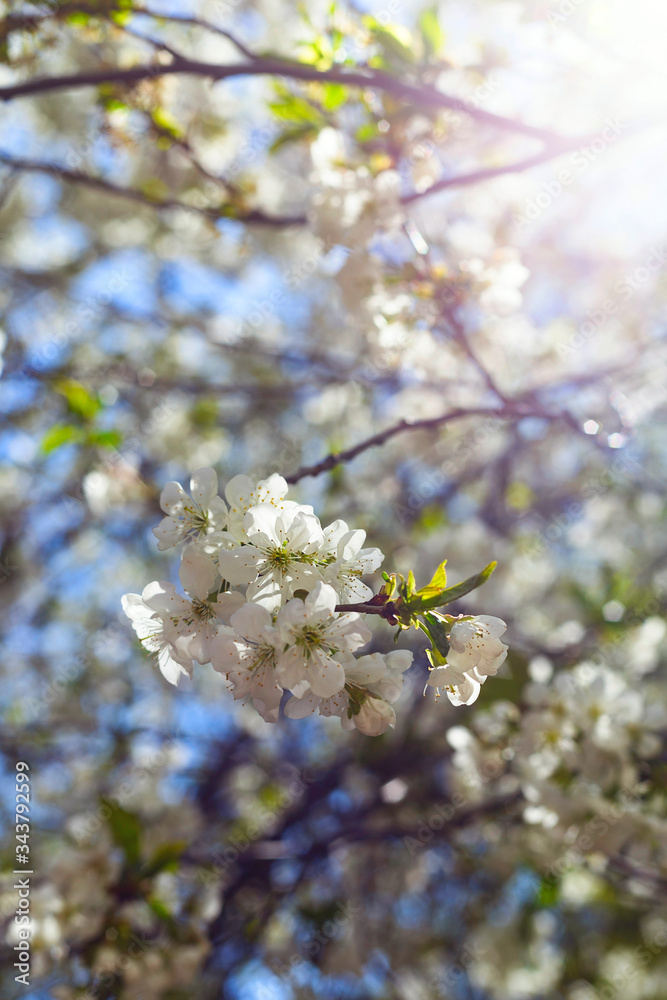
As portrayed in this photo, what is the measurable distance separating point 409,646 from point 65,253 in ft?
13.6

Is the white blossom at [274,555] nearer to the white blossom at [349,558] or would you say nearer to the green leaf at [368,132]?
the white blossom at [349,558]

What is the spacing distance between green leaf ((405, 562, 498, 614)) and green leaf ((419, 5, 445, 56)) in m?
1.80

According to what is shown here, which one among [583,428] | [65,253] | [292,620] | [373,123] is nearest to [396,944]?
[583,428]

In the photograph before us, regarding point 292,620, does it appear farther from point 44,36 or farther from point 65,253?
point 65,253

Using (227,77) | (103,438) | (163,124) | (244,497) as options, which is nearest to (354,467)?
(103,438)

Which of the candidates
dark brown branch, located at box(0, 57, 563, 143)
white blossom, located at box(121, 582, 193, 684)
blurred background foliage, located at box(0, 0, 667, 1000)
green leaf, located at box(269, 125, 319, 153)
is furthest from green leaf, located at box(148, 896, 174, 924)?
green leaf, located at box(269, 125, 319, 153)

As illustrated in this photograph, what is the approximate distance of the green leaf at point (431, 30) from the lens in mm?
1889

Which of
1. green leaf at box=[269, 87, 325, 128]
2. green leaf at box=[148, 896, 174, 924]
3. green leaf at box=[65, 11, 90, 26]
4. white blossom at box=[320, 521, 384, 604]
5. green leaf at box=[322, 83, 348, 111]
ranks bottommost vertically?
green leaf at box=[148, 896, 174, 924]

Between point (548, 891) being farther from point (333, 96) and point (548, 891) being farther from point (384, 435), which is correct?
point (333, 96)

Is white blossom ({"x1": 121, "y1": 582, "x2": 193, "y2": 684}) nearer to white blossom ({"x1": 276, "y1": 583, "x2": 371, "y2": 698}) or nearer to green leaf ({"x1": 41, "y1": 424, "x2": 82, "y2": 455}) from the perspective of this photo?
white blossom ({"x1": 276, "y1": 583, "x2": 371, "y2": 698})

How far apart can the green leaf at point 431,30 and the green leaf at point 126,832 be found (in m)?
2.40

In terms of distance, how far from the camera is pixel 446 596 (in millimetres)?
820

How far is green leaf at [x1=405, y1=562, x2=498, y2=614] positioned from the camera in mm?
803

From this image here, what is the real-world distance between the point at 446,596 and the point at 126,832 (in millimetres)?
1528
